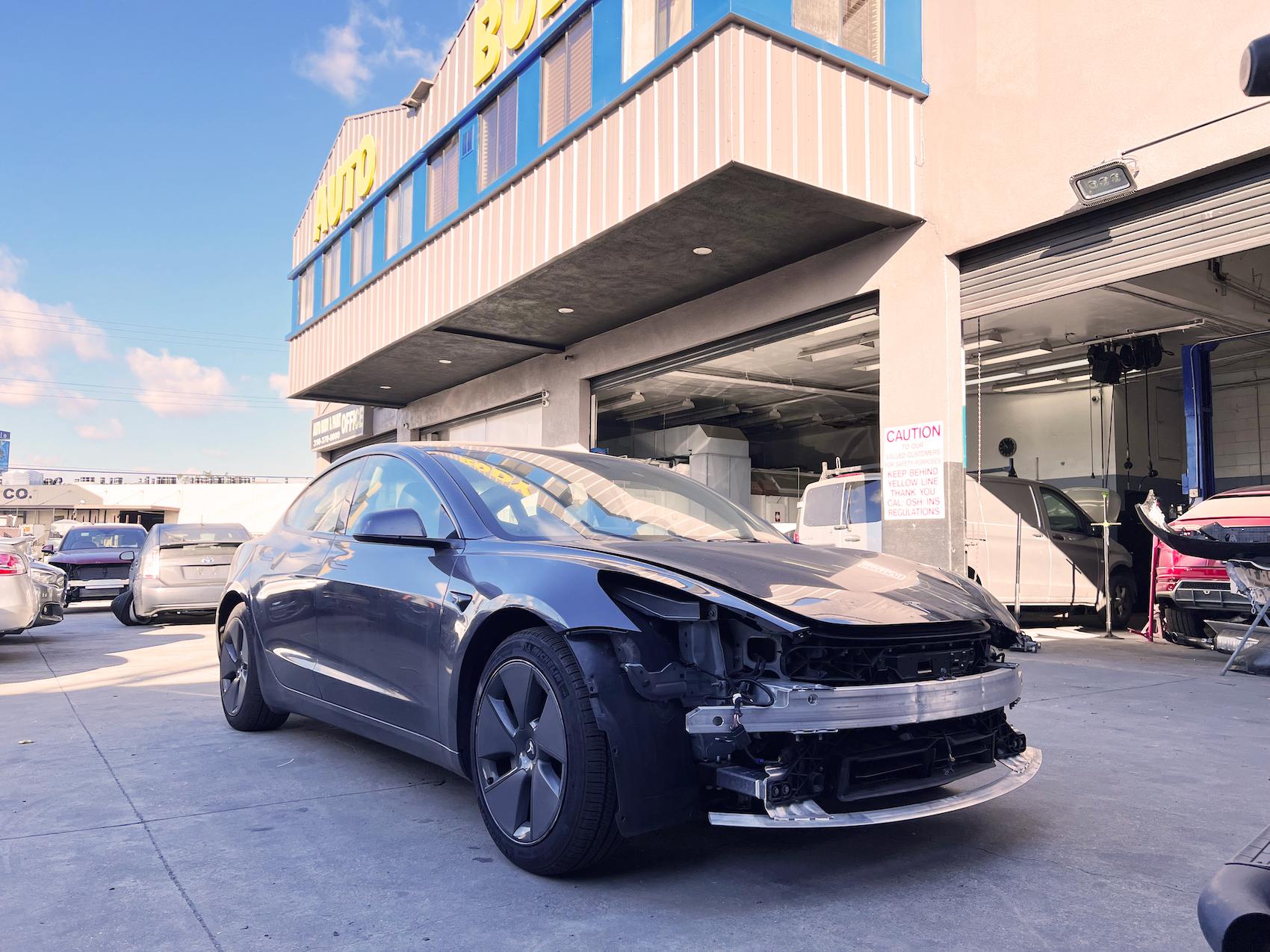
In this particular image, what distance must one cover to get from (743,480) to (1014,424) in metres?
5.36

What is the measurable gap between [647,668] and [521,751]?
551mm

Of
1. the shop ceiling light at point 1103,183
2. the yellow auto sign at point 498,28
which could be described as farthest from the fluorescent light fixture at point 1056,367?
the yellow auto sign at point 498,28

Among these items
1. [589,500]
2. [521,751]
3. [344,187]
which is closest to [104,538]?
[344,187]

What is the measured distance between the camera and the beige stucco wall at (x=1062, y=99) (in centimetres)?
700

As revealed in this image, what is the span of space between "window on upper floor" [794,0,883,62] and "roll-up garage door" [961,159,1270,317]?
2.25 metres

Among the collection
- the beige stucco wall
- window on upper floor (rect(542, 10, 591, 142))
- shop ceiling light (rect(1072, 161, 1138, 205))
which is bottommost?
shop ceiling light (rect(1072, 161, 1138, 205))

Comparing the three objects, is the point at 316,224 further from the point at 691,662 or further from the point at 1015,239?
the point at 691,662

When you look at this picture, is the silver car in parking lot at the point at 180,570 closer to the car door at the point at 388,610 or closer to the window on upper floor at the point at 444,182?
the window on upper floor at the point at 444,182

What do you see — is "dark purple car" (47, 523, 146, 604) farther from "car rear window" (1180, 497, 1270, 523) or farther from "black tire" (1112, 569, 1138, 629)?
"car rear window" (1180, 497, 1270, 523)

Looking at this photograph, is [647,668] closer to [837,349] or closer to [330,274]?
[837,349]

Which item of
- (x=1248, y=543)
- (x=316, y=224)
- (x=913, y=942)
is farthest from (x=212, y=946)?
(x=316, y=224)

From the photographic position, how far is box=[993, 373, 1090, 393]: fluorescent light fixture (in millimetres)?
15414

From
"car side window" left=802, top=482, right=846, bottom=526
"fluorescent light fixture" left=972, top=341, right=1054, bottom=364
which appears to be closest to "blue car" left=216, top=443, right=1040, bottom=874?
"car side window" left=802, top=482, right=846, bottom=526

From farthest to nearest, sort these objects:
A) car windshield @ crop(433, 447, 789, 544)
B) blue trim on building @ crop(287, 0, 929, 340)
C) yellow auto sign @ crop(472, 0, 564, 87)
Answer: yellow auto sign @ crop(472, 0, 564, 87) → blue trim on building @ crop(287, 0, 929, 340) → car windshield @ crop(433, 447, 789, 544)
